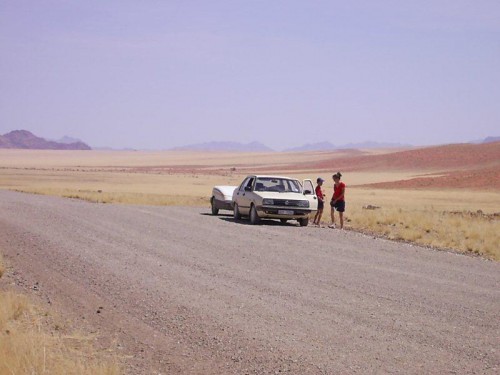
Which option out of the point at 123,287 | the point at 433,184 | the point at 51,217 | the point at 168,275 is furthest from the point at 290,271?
the point at 433,184

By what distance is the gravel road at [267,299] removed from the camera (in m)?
7.64

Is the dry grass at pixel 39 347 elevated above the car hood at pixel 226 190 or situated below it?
below

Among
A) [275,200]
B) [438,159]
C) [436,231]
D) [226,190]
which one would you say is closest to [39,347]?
[275,200]

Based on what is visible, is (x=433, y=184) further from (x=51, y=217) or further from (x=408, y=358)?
(x=408, y=358)

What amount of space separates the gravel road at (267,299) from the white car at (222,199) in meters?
7.45

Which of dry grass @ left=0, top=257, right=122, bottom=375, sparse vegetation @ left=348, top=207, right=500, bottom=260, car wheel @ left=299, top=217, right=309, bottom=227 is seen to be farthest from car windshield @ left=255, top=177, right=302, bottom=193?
dry grass @ left=0, top=257, right=122, bottom=375

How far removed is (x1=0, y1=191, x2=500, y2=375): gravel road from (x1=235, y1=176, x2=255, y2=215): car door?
17.1 feet

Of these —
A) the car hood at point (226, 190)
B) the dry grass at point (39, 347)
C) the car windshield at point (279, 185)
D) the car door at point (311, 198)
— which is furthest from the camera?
the car hood at point (226, 190)

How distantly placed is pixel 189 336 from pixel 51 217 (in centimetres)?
1541

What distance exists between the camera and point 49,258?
14398 mm

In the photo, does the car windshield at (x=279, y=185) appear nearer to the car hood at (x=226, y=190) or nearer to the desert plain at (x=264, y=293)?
the car hood at (x=226, y=190)

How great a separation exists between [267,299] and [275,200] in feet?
42.6

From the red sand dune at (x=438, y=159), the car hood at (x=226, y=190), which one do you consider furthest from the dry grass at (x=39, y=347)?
the red sand dune at (x=438, y=159)

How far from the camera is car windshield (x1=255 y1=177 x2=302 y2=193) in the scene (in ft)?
80.3
